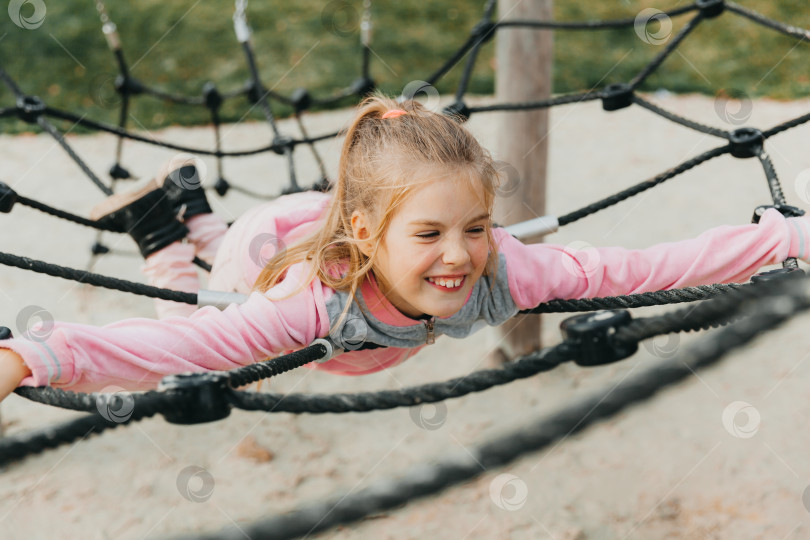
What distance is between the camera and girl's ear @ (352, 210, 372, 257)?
0.99 m

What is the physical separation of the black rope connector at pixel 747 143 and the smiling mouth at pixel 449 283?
0.60 metres

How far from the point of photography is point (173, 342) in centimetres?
88

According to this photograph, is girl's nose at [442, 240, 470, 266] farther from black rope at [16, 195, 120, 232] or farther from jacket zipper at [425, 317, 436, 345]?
black rope at [16, 195, 120, 232]

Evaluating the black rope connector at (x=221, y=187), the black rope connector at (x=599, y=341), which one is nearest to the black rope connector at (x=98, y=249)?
the black rope connector at (x=221, y=187)

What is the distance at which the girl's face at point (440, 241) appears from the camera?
914 millimetres

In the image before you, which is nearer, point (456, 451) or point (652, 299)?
point (652, 299)

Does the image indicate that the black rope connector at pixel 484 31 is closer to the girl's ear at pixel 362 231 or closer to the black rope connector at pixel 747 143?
the black rope connector at pixel 747 143

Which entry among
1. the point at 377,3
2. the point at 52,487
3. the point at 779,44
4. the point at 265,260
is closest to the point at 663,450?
the point at 265,260

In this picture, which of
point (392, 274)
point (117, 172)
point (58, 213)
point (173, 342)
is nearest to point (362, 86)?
point (117, 172)

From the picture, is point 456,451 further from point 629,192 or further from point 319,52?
point 319,52

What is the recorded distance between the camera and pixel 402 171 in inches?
37.1

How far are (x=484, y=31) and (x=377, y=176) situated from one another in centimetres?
86

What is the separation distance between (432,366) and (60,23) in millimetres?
2809

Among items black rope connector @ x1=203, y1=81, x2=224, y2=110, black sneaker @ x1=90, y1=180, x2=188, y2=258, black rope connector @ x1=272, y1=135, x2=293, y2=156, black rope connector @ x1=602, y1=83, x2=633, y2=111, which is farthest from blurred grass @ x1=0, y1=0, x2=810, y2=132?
black sneaker @ x1=90, y1=180, x2=188, y2=258
